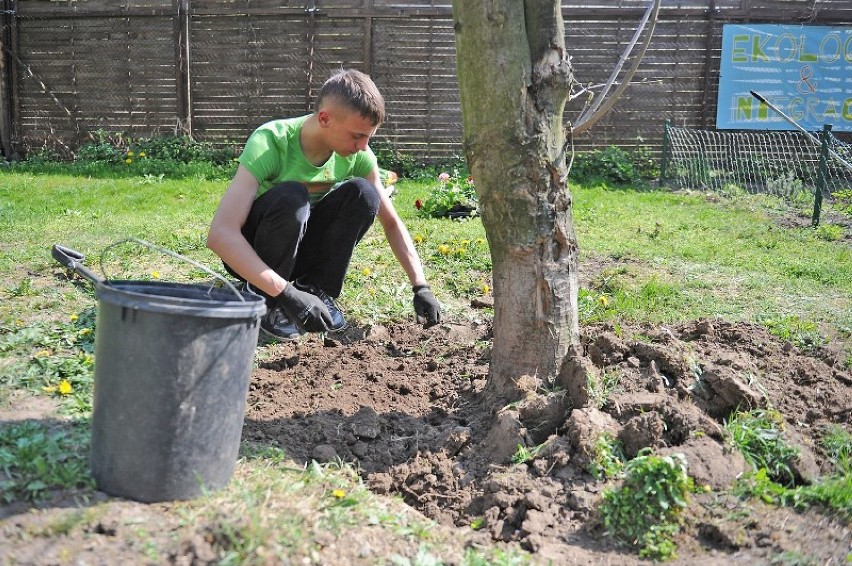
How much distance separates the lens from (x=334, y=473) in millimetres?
2680

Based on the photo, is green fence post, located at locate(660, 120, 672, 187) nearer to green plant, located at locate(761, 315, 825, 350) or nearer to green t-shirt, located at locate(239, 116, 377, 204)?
green plant, located at locate(761, 315, 825, 350)

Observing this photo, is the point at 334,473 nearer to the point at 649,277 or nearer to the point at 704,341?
the point at 704,341

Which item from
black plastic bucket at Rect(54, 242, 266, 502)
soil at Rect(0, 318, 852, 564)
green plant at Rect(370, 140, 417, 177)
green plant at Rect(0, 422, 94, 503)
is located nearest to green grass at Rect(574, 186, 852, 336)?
soil at Rect(0, 318, 852, 564)

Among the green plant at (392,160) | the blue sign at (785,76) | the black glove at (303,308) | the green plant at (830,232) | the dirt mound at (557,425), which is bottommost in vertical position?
the dirt mound at (557,425)

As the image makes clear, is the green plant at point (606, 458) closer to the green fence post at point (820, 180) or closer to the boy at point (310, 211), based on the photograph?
the boy at point (310, 211)

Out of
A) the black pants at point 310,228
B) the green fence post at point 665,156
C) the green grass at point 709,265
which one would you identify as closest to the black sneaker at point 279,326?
the black pants at point 310,228

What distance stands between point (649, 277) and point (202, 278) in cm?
277

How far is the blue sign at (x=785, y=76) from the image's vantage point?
10.5 m

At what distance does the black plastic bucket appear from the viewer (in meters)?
2.13

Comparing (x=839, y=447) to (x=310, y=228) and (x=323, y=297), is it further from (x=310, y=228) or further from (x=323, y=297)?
(x=310, y=228)

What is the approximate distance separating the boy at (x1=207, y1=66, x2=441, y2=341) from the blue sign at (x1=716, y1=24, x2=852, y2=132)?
791 centimetres

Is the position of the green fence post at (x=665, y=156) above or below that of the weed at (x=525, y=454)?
above

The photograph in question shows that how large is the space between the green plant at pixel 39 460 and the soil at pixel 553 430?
144 millimetres

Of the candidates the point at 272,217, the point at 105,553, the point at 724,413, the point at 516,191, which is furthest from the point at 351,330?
the point at 105,553
